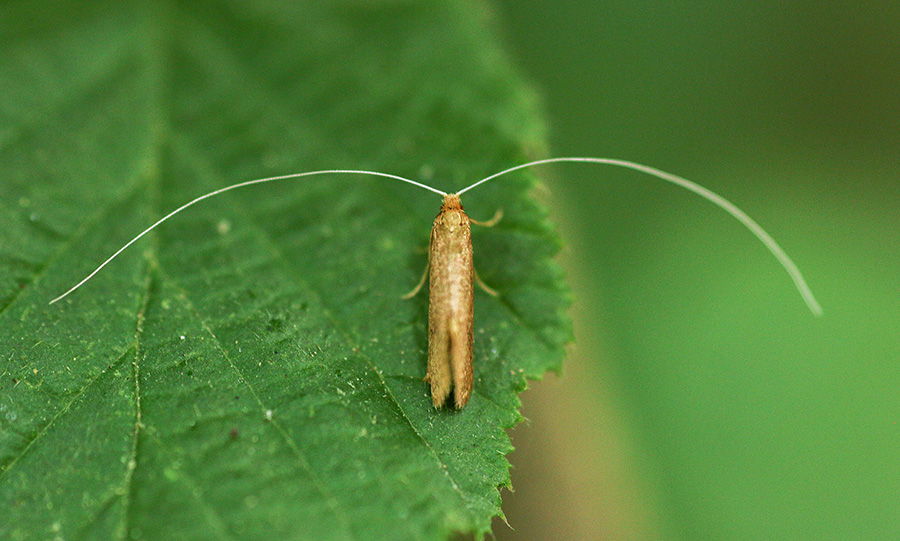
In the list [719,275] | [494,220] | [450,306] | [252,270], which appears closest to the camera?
[450,306]

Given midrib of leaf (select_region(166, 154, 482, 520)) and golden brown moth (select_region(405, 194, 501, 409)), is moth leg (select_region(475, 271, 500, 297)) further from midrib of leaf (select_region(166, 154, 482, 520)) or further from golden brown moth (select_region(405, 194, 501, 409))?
midrib of leaf (select_region(166, 154, 482, 520))

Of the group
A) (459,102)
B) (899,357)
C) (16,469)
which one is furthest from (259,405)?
(899,357)

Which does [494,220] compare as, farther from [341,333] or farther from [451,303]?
[341,333]

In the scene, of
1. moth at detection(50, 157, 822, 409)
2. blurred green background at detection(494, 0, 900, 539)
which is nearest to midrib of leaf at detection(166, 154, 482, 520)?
moth at detection(50, 157, 822, 409)

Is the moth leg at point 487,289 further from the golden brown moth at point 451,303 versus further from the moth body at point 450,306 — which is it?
the moth body at point 450,306

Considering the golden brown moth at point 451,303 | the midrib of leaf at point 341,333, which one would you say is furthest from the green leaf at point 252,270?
the golden brown moth at point 451,303

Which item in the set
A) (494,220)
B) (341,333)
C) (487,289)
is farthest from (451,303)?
(494,220)
